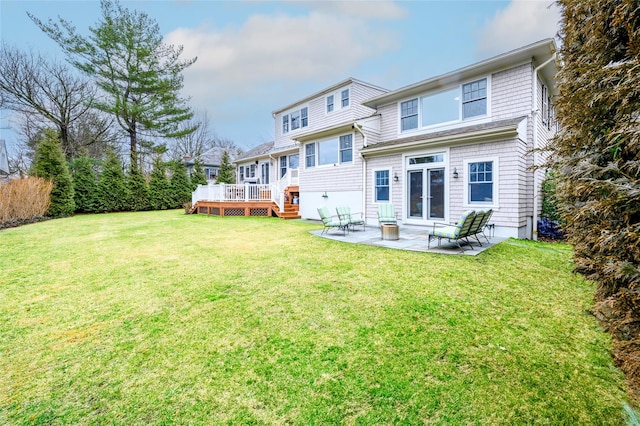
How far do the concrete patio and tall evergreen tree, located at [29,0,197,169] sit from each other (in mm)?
18580

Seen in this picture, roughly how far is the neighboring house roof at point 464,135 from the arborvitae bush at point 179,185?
678 inches

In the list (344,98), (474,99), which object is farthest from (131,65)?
(474,99)

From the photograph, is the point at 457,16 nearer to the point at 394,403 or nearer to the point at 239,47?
the point at 239,47

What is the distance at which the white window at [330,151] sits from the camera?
12.7 metres

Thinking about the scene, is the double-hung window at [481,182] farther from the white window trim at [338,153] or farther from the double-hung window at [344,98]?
the double-hung window at [344,98]

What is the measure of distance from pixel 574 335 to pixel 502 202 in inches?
246

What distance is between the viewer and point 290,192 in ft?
52.9

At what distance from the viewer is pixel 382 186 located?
37.7 feet

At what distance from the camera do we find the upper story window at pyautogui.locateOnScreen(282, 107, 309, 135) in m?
18.3

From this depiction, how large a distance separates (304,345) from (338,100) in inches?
605

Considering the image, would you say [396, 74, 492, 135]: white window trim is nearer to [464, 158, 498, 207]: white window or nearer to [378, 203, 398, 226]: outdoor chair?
[464, 158, 498, 207]: white window

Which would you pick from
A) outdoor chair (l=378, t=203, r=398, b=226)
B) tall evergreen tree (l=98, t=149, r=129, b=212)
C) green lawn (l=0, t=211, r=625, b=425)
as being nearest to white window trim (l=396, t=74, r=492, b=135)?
outdoor chair (l=378, t=203, r=398, b=226)

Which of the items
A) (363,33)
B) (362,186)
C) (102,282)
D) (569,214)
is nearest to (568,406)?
(569,214)

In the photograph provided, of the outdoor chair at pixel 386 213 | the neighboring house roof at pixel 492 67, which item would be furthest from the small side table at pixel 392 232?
the neighboring house roof at pixel 492 67
